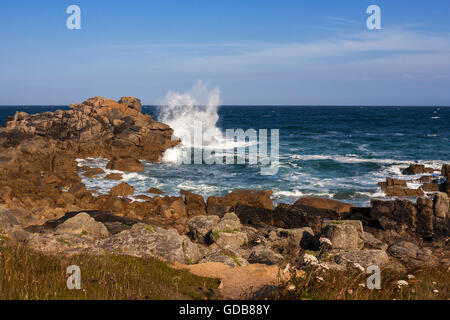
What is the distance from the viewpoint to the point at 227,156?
48.8m

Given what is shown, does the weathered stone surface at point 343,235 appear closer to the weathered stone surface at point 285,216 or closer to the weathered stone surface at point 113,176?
the weathered stone surface at point 285,216

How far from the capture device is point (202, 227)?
17.8 metres

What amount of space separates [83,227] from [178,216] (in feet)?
33.3

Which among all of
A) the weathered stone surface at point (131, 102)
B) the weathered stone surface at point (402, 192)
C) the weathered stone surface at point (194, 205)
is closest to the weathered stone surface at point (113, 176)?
the weathered stone surface at point (194, 205)

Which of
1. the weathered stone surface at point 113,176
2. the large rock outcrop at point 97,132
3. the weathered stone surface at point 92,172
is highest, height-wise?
the large rock outcrop at point 97,132

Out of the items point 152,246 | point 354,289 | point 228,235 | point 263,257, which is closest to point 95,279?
point 152,246

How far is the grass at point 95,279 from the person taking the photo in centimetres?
659

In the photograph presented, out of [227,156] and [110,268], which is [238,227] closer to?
[110,268]

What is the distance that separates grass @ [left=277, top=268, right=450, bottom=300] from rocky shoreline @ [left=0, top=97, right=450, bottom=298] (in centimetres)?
38

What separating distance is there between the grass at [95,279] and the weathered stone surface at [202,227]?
765 cm

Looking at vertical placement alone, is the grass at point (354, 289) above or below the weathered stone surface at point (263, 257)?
above
